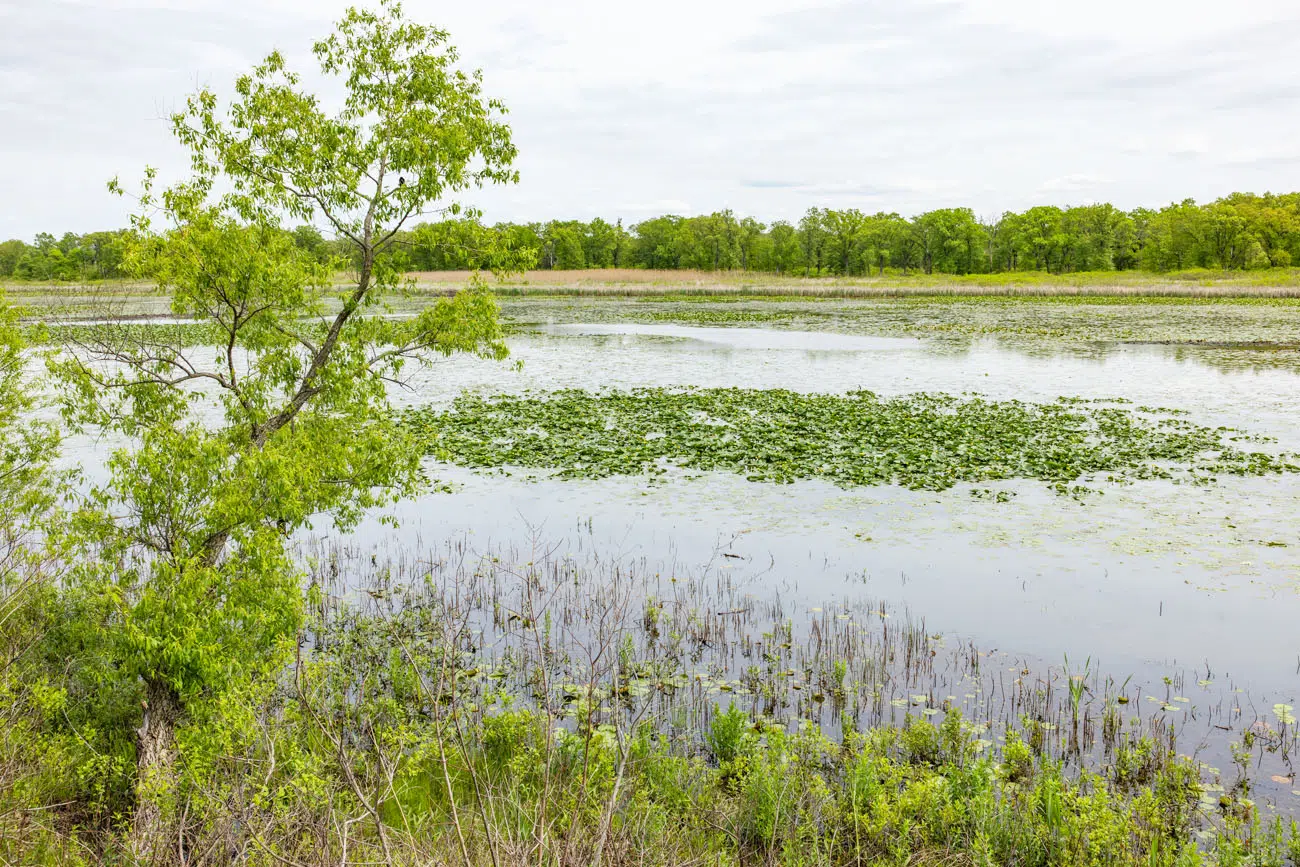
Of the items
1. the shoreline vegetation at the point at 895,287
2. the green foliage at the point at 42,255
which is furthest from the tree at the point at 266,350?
the green foliage at the point at 42,255

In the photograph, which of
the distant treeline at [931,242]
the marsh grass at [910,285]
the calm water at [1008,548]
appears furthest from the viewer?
the distant treeline at [931,242]

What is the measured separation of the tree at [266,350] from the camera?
28.5 ft

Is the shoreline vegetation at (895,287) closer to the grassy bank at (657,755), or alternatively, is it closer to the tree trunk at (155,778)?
the grassy bank at (657,755)

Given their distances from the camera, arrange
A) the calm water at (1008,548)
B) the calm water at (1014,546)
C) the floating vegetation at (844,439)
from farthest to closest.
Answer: the floating vegetation at (844,439), the calm water at (1014,546), the calm water at (1008,548)

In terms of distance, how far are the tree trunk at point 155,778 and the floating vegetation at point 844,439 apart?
385 inches

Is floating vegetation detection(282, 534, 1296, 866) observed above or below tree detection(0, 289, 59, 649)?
below

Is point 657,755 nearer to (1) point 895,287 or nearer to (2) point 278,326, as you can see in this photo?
(2) point 278,326

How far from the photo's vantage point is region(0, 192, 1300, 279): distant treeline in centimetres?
11075

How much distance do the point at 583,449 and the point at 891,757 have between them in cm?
1290

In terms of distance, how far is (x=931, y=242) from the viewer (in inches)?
5246

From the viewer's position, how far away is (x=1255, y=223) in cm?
10938

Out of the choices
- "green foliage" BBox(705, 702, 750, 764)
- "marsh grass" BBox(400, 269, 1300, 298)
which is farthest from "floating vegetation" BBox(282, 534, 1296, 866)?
"marsh grass" BBox(400, 269, 1300, 298)

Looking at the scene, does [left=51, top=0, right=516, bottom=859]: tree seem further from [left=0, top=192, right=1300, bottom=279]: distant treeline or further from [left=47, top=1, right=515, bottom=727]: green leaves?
[left=0, top=192, right=1300, bottom=279]: distant treeline

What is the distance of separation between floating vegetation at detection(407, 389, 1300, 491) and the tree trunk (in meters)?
9.78
